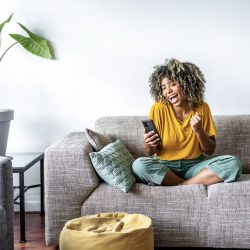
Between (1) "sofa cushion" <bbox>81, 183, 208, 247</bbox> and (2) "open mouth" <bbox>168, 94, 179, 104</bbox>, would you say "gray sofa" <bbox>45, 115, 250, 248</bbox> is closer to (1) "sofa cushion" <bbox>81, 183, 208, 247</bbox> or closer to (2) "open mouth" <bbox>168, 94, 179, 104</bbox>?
(1) "sofa cushion" <bbox>81, 183, 208, 247</bbox>

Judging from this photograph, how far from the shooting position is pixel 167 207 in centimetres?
276

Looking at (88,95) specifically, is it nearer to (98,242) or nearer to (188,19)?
(188,19)

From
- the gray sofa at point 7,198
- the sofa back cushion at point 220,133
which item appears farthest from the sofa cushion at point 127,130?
the gray sofa at point 7,198

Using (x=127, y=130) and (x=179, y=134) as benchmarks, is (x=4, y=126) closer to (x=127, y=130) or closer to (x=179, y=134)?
(x=127, y=130)

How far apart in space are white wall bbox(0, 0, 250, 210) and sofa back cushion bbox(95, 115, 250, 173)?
282 mm

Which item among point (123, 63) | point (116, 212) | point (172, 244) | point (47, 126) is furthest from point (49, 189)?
point (123, 63)

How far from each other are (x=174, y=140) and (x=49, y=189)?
783 mm

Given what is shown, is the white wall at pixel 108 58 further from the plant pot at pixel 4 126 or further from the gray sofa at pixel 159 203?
the gray sofa at pixel 159 203

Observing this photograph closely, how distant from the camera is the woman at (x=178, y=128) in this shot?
9.82 ft

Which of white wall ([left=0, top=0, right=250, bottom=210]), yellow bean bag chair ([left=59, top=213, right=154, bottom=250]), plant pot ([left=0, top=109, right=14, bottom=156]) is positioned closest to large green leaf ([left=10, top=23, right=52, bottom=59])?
white wall ([left=0, top=0, right=250, bottom=210])

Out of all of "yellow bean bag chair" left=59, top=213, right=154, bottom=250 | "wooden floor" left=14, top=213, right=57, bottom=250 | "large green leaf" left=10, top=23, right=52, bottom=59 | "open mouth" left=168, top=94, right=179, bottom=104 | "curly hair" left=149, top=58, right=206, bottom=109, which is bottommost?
"wooden floor" left=14, top=213, right=57, bottom=250

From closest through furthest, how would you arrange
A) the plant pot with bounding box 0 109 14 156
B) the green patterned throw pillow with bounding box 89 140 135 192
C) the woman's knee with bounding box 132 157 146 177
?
1. the green patterned throw pillow with bounding box 89 140 135 192
2. the woman's knee with bounding box 132 157 146 177
3. the plant pot with bounding box 0 109 14 156

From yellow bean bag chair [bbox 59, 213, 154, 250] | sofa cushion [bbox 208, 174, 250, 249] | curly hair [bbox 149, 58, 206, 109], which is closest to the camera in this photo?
yellow bean bag chair [bbox 59, 213, 154, 250]

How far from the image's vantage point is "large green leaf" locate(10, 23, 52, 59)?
3490 mm
